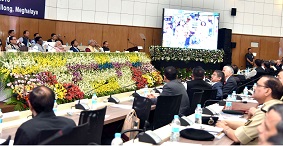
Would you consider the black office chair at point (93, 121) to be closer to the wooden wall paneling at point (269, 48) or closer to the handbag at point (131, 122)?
the handbag at point (131, 122)

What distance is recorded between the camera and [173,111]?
5.16 meters

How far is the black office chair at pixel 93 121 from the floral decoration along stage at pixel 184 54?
8.84 metres

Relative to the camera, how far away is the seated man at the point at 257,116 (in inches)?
137

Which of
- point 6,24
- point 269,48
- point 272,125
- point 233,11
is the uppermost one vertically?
point 233,11

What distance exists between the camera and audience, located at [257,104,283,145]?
83.4 inches

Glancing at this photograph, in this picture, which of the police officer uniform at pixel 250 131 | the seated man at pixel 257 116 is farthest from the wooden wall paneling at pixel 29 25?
the police officer uniform at pixel 250 131

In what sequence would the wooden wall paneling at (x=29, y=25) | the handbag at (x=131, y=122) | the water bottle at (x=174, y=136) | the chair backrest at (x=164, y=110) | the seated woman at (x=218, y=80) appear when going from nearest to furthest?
the water bottle at (x=174, y=136), the handbag at (x=131, y=122), the chair backrest at (x=164, y=110), the seated woman at (x=218, y=80), the wooden wall paneling at (x=29, y=25)

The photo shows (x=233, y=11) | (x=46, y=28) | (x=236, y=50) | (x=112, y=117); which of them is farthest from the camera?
(x=236, y=50)

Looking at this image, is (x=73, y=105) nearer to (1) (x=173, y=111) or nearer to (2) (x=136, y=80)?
(1) (x=173, y=111)

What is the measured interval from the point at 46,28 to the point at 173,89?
8.52m

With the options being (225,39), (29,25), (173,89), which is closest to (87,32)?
(29,25)

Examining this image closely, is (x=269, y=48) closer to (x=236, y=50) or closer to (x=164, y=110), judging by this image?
(x=236, y=50)

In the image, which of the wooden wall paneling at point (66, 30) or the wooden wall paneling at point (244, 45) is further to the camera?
the wooden wall paneling at point (244, 45)

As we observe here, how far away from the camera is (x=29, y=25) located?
12734mm
